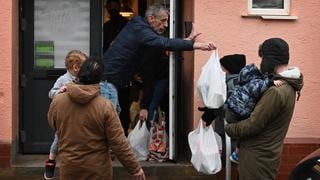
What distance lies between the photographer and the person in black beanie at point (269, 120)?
4785 mm

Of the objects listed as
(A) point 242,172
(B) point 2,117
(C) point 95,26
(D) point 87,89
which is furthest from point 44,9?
(A) point 242,172

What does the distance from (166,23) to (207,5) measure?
583mm

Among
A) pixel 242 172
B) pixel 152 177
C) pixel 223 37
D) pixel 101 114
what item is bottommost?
pixel 152 177

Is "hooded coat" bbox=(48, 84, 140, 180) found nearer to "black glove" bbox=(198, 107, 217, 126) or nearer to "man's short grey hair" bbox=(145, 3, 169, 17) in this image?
"black glove" bbox=(198, 107, 217, 126)

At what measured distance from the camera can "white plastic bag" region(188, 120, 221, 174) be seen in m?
6.48

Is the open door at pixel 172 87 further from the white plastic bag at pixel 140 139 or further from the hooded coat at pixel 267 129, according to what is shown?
the hooded coat at pixel 267 129

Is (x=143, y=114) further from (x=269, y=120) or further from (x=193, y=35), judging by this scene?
(x=269, y=120)

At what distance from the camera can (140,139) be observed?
7.67 meters

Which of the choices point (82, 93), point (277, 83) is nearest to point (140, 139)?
point (82, 93)

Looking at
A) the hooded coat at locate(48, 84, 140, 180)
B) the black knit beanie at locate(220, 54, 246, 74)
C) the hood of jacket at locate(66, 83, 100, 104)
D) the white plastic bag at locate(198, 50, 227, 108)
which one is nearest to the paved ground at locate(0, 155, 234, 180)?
the white plastic bag at locate(198, 50, 227, 108)

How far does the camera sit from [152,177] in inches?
286

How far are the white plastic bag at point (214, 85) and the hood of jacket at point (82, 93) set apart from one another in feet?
6.56

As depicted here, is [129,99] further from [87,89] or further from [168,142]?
[87,89]

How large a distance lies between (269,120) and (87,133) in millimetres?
1370
